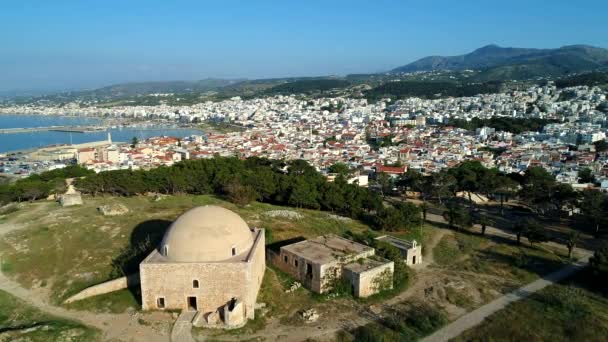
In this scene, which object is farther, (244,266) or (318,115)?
(318,115)

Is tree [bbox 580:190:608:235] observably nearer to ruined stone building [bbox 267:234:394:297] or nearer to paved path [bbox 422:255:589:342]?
paved path [bbox 422:255:589:342]

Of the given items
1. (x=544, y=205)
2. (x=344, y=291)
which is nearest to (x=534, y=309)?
(x=344, y=291)

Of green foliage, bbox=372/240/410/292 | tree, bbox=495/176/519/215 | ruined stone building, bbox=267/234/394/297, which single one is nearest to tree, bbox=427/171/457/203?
tree, bbox=495/176/519/215

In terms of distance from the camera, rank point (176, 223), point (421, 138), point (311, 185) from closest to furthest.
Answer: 1. point (176, 223)
2. point (311, 185)
3. point (421, 138)

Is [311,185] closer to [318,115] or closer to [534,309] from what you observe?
[534,309]

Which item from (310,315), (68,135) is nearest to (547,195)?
(310,315)

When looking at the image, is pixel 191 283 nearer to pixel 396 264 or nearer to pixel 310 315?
pixel 310 315
